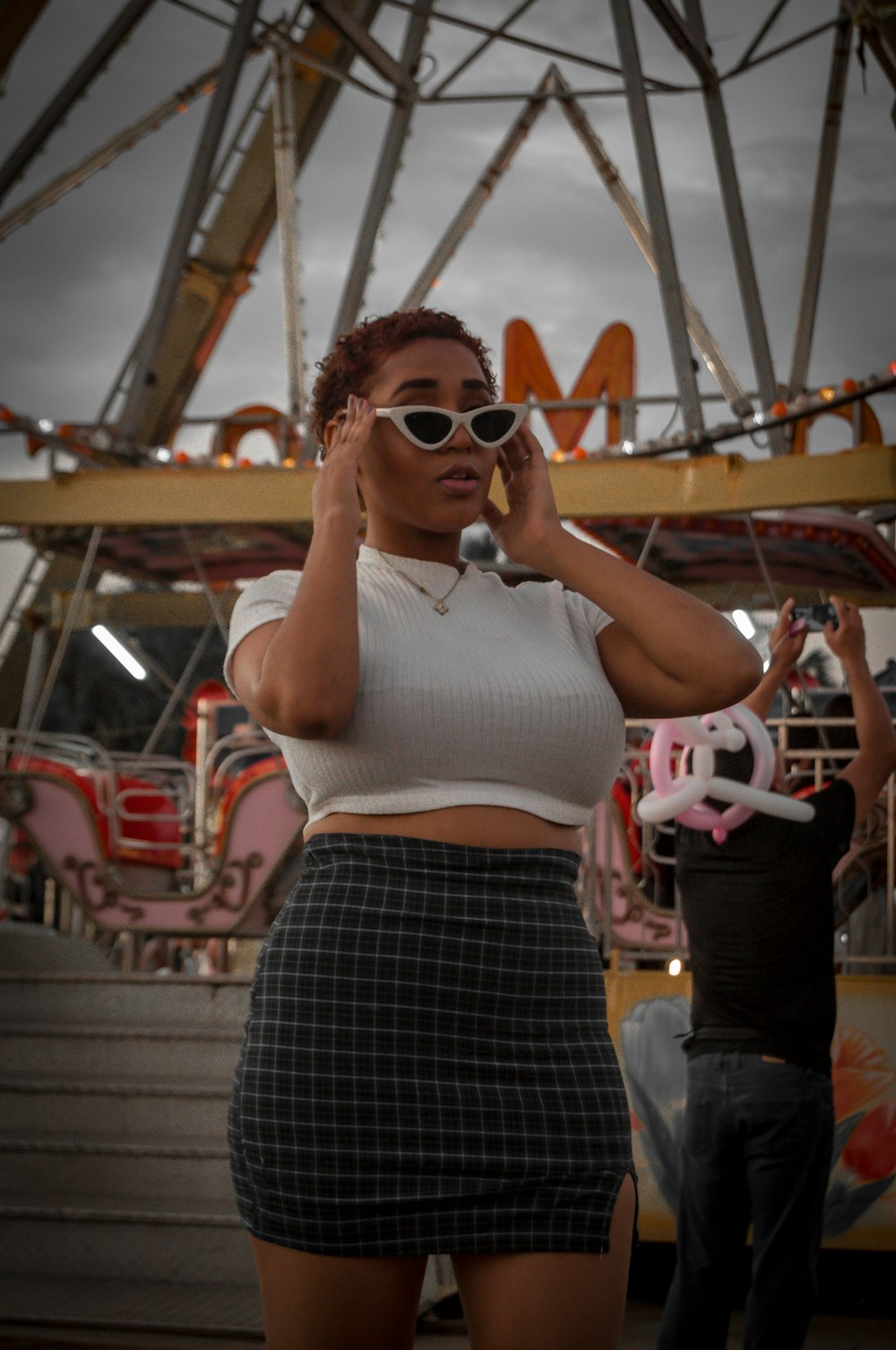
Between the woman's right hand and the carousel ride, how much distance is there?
298 cm

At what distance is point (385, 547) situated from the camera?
195 centimetres

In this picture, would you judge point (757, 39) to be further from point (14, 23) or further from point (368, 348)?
point (368, 348)

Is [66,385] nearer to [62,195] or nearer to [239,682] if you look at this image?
[62,195]

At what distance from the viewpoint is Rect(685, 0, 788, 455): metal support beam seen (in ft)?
31.9

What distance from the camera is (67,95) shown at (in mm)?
11094

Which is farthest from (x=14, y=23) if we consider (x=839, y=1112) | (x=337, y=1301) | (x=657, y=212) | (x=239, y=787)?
(x=337, y=1301)

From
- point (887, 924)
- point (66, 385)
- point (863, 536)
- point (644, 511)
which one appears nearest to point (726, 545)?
point (863, 536)

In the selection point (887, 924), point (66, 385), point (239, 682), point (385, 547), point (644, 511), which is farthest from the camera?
point (66, 385)

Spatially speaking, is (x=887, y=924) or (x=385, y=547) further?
(x=887, y=924)

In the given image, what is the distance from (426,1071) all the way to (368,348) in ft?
2.96

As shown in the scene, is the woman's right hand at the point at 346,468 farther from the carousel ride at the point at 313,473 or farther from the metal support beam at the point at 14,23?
the metal support beam at the point at 14,23

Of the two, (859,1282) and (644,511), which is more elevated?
(644,511)

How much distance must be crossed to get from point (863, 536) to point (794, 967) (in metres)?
5.70

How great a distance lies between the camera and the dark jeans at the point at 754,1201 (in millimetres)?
3646
